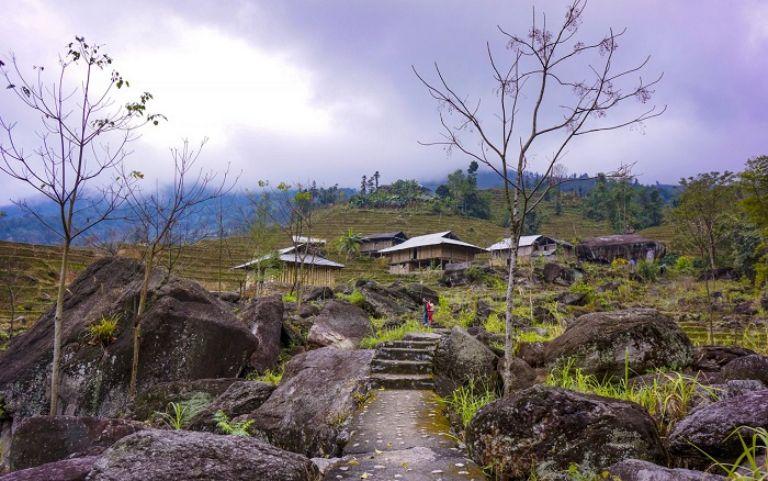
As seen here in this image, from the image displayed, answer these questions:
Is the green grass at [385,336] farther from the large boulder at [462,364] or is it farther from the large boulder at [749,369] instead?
the large boulder at [749,369]

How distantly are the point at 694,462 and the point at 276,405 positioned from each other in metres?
4.90

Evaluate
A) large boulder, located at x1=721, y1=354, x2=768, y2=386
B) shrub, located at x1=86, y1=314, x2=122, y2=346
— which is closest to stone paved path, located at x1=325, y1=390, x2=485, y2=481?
large boulder, located at x1=721, y1=354, x2=768, y2=386

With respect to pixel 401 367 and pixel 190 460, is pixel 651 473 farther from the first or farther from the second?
pixel 401 367

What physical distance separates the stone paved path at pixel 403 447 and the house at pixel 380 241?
57.5m

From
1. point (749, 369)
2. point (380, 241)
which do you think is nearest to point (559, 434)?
point (749, 369)

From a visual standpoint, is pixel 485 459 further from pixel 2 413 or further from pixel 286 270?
pixel 286 270

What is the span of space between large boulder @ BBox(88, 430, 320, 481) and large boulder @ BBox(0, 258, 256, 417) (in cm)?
604

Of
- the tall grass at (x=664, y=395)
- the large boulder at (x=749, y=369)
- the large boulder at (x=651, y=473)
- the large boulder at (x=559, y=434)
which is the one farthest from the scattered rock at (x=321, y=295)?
the large boulder at (x=651, y=473)

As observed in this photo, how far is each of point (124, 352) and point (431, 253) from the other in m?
45.8

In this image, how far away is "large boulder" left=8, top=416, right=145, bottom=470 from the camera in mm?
5855

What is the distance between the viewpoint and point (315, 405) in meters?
6.49

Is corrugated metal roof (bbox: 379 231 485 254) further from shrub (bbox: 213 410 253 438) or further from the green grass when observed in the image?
shrub (bbox: 213 410 253 438)

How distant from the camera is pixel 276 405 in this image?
6.61m

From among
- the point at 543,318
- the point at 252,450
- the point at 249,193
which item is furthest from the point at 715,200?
the point at 252,450
